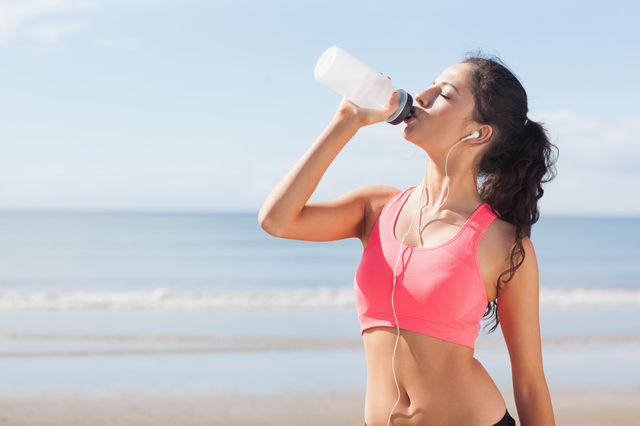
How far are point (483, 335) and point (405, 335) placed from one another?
6.90 metres

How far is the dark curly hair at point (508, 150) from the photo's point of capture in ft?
7.06

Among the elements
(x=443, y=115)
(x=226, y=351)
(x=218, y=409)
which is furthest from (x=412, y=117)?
(x=226, y=351)

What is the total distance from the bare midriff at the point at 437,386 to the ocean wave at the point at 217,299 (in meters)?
9.87

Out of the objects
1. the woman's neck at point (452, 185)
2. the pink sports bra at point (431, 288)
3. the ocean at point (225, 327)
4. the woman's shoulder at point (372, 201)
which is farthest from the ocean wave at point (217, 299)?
the pink sports bra at point (431, 288)

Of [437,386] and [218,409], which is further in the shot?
[218,409]

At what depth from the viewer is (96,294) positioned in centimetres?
1385

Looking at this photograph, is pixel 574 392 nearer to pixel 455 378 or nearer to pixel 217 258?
pixel 455 378

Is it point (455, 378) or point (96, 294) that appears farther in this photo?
point (96, 294)

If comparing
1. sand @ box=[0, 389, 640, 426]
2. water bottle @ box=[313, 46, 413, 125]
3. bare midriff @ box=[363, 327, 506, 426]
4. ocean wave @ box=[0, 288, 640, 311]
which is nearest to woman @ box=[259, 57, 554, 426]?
bare midriff @ box=[363, 327, 506, 426]

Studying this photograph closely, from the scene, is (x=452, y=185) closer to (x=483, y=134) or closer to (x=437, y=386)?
(x=483, y=134)

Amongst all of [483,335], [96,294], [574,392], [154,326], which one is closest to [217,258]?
[96,294]

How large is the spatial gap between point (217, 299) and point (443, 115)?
37.5 feet

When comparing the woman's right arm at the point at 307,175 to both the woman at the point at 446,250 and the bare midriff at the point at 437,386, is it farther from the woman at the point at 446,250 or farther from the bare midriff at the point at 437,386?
the bare midriff at the point at 437,386

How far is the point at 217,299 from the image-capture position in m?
13.0
